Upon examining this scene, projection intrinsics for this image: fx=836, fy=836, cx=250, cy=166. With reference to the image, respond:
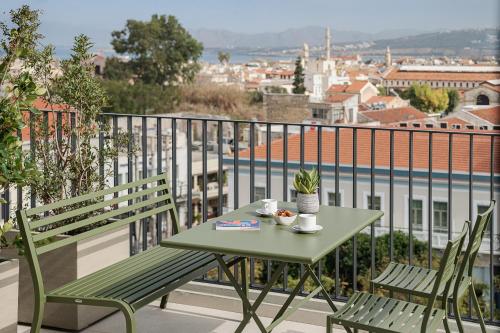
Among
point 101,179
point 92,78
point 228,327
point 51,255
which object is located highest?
point 92,78

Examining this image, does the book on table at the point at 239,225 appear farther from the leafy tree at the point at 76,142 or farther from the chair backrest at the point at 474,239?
the leafy tree at the point at 76,142

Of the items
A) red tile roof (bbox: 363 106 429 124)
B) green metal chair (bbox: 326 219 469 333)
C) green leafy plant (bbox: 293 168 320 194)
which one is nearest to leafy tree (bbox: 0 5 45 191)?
green leafy plant (bbox: 293 168 320 194)

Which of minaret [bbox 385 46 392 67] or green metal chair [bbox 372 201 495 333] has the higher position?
minaret [bbox 385 46 392 67]

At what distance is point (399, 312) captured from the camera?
2.99 meters

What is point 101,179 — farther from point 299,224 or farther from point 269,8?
point 269,8

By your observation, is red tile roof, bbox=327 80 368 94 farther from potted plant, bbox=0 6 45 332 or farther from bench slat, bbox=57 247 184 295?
potted plant, bbox=0 6 45 332

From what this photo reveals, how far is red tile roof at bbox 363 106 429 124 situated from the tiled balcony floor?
56560 mm

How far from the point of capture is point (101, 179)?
4195mm

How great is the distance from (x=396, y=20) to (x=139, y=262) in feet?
367

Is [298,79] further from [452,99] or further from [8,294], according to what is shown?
[8,294]

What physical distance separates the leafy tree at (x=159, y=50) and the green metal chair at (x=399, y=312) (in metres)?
72.6

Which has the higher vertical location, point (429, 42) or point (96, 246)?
point (429, 42)

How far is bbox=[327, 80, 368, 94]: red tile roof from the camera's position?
77562mm

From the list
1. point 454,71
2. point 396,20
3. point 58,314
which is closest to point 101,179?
point 58,314
